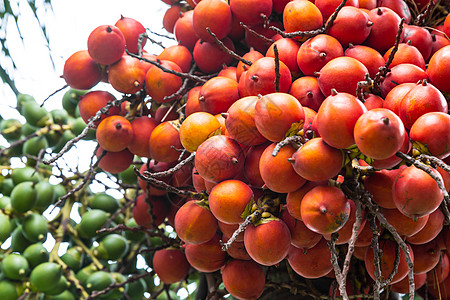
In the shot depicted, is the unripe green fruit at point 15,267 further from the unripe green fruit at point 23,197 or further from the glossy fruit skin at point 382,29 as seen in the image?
the glossy fruit skin at point 382,29

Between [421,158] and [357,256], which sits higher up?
[421,158]

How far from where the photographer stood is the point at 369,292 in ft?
3.10

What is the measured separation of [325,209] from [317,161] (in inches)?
2.7

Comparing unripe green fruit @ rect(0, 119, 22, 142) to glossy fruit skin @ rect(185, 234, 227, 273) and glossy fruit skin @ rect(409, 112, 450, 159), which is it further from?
glossy fruit skin @ rect(409, 112, 450, 159)

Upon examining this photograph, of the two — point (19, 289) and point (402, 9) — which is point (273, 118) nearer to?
point (402, 9)

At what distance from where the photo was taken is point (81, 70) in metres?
1.09

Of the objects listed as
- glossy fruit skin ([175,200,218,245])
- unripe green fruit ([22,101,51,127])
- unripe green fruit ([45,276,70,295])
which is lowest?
unripe green fruit ([45,276,70,295])

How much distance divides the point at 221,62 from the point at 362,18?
34 centimetres

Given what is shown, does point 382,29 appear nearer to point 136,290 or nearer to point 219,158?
point 219,158

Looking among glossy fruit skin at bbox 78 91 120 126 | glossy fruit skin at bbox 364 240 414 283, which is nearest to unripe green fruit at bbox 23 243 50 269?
glossy fruit skin at bbox 78 91 120 126

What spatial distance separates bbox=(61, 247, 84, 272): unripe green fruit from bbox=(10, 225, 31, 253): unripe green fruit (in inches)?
4.8

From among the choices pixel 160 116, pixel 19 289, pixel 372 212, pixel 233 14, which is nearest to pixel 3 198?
pixel 19 289

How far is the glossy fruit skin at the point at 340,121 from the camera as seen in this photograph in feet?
2.18

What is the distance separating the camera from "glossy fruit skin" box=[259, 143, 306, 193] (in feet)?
2.34
